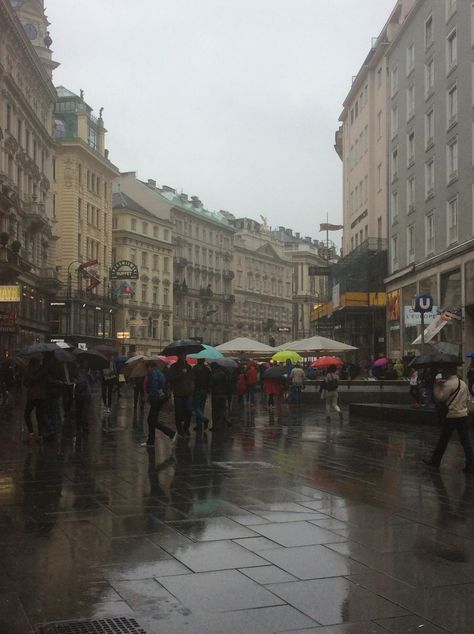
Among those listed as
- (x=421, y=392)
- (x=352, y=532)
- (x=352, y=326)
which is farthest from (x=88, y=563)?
(x=352, y=326)

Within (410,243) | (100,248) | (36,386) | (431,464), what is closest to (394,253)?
(410,243)

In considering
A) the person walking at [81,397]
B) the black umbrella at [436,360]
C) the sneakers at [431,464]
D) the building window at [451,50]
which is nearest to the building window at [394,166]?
the building window at [451,50]

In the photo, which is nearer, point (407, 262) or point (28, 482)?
point (28, 482)

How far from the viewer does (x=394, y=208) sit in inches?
1966

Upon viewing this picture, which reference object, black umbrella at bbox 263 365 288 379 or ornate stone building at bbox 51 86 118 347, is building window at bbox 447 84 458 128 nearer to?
black umbrella at bbox 263 365 288 379

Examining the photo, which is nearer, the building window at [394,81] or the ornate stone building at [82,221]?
the building window at [394,81]

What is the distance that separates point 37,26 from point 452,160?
3745 cm

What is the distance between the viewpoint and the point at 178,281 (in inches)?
4040

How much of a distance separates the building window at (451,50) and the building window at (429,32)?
9.05ft

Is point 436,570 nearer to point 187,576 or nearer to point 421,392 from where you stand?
point 187,576

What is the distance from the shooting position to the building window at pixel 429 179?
141 ft

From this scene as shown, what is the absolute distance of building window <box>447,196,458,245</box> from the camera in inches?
1532

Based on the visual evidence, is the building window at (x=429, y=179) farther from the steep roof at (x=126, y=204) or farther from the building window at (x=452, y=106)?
the steep roof at (x=126, y=204)

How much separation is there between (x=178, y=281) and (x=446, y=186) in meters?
64.8
